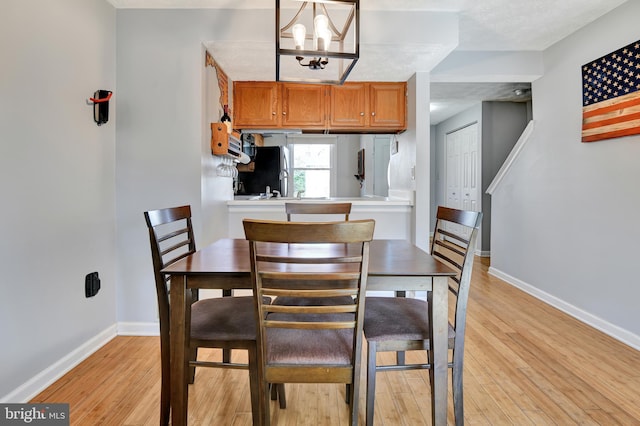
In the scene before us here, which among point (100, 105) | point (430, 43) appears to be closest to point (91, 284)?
point (100, 105)

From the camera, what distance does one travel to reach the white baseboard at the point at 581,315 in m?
2.60

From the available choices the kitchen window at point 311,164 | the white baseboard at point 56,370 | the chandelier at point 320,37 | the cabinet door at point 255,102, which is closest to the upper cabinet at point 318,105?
the cabinet door at point 255,102

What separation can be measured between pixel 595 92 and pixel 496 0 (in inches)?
44.2

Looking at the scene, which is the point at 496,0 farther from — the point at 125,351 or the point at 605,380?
the point at 125,351

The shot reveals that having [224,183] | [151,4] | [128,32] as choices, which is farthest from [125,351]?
[151,4]

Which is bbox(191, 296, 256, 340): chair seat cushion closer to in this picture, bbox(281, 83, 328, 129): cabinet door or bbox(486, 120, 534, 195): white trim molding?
bbox(281, 83, 328, 129): cabinet door

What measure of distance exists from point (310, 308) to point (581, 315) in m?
2.93

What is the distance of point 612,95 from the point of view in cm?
277

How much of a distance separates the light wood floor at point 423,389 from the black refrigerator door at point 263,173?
2658mm

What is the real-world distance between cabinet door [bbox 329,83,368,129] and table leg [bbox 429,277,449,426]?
105 inches

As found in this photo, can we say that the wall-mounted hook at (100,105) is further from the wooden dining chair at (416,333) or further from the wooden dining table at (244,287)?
the wooden dining chair at (416,333)

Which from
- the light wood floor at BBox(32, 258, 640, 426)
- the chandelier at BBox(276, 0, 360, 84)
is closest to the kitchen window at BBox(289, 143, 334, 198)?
the chandelier at BBox(276, 0, 360, 84)

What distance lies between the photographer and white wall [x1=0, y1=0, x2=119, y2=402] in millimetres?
1769

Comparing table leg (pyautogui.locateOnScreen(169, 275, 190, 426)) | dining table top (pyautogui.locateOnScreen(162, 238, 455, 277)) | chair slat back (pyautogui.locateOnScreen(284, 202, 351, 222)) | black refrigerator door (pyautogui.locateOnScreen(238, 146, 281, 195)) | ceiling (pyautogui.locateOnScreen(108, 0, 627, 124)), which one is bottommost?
table leg (pyautogui.locateOnScreen(169, 275, 190, 426))
